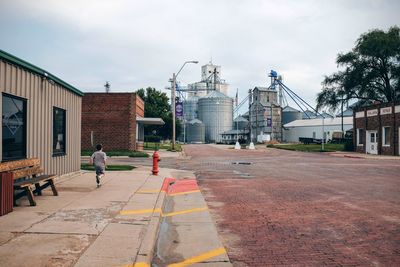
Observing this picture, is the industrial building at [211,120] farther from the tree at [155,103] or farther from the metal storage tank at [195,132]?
the tree at [155,103]

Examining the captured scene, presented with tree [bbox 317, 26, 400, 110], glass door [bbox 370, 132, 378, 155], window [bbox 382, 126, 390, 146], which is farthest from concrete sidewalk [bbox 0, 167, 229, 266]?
tree [bbox 317, 26, 400, 110]

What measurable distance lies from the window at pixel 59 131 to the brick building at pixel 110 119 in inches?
779

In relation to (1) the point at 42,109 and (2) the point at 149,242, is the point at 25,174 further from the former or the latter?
(2) the point at 149,242

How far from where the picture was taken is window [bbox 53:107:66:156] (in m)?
13.1

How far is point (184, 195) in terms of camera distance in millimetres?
11680

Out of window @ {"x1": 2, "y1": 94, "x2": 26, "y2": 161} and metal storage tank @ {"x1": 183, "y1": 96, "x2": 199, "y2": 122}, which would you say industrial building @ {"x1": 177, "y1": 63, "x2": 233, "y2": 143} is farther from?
window @ {"x1": 2, "y1": 94, "x2": 26, "y2": 161}

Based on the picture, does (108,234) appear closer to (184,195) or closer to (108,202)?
(108,202)

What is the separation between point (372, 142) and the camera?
3897 cm

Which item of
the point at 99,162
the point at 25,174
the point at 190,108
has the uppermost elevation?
the point at 190,108

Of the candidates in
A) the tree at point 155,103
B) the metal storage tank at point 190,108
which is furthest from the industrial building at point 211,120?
the tree at point 155,103

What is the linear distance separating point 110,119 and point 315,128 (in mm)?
63951

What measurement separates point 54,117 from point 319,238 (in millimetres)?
9882

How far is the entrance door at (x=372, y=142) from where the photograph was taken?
38125 millimetres

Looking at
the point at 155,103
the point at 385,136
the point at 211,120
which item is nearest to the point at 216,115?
the point at 211,120
